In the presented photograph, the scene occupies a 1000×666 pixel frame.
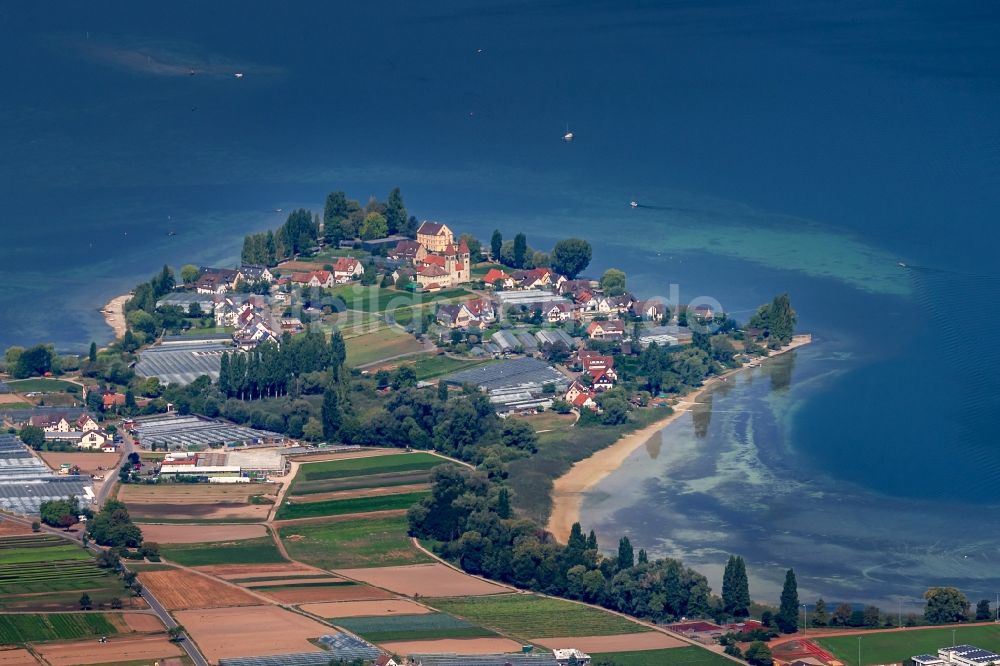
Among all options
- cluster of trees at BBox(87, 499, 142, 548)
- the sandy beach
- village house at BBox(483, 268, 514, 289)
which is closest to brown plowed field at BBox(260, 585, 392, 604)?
cluster of trees at BBox(87, 499, 142, 548)

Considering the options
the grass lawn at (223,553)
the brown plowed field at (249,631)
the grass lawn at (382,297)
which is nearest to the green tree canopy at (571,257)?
the grass lawn at (382,297)

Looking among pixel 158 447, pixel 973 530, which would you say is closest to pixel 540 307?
pixel 158 447

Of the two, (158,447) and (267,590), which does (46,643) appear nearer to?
(267,590)

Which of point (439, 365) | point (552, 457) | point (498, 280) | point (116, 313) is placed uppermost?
point (498, 280)

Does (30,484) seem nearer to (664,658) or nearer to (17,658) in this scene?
(17,658)

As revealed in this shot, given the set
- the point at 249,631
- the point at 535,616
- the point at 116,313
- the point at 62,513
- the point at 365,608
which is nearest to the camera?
the point at 249,631

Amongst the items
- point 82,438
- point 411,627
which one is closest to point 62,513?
point 82,438

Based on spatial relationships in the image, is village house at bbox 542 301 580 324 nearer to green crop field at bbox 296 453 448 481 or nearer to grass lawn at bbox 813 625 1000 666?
green crop field at bbox 296 453 448 481
